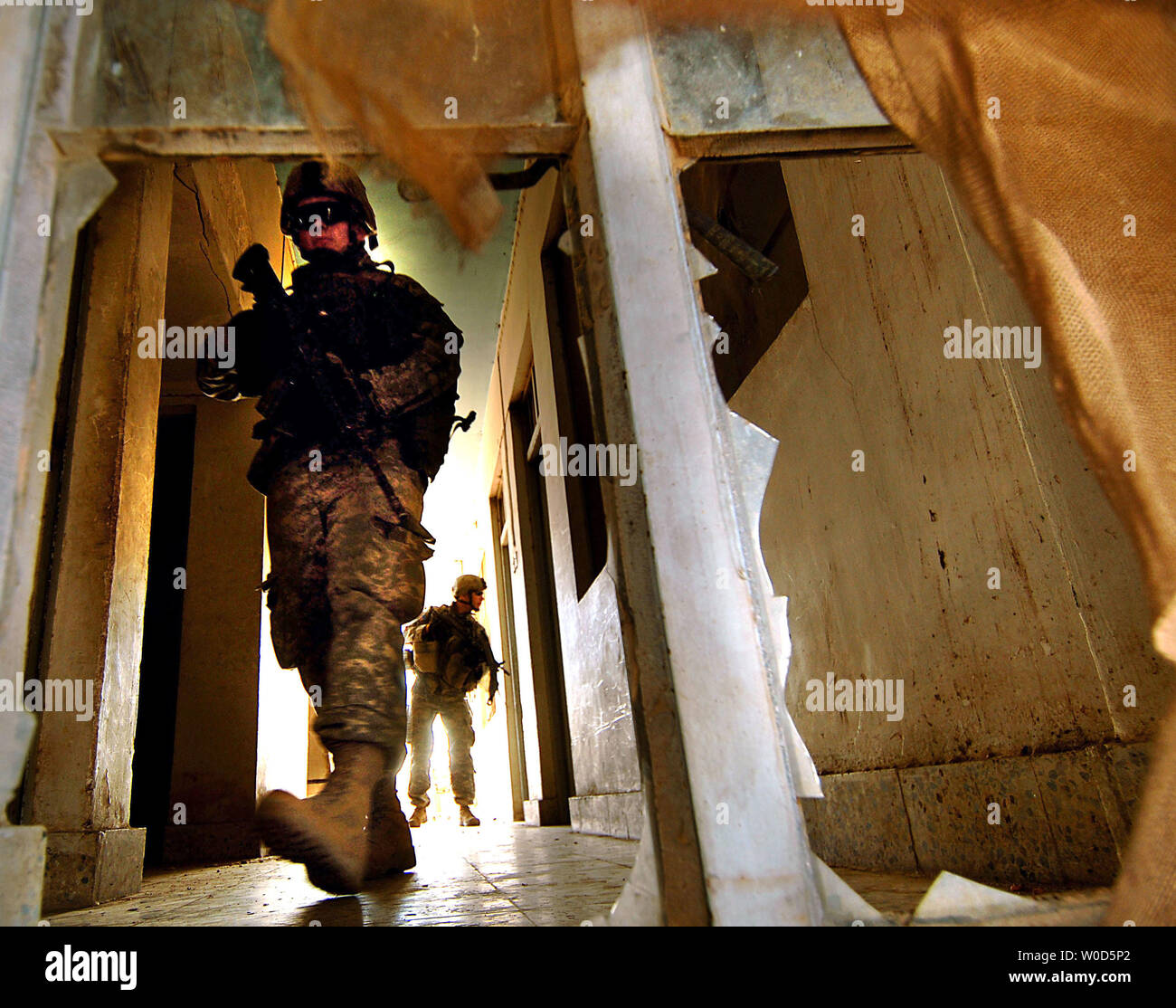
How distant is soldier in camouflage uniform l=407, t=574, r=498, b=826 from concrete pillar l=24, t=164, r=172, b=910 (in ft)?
11.6

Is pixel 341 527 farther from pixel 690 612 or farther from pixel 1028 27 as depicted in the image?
pixel 1028 27

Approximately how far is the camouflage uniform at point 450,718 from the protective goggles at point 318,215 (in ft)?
14.0

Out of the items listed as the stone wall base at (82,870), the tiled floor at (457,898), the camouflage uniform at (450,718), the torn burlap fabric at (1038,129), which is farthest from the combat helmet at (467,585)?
the torn burlap fabric at (1038,129)

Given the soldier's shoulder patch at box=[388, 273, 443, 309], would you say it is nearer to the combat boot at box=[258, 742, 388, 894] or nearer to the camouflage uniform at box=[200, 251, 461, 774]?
the camouflage uniform at box=[200, 251, 461, 774]

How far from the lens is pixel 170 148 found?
3.64 feet

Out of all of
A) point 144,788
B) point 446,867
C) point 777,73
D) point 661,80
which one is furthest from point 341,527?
point 144,788

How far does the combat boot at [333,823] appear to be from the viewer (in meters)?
1.40

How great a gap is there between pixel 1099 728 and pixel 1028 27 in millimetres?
1183

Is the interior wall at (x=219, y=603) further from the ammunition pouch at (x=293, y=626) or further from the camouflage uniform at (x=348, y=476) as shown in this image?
the ammunition pouch at (x=293, y=626)

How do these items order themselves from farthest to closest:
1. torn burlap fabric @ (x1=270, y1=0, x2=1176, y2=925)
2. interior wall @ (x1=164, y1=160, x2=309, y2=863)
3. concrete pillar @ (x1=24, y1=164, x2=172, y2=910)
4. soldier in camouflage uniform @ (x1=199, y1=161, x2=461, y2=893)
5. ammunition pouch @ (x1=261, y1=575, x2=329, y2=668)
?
interior wall @ (x1=164, y1=160, x2=309, y2=863)
concrete pillar @ (x1=24, y1=164, x2=172, y2=910)
ammunition pouch @ (x1=261, y1=575, x2=329, y2=668)
soldier in camouflage uniform @ (x1=199, y1=161, x2=461, y2=893)
torn burlap fabric @ (x1=270, y1=0, x2=1176, y2=925)

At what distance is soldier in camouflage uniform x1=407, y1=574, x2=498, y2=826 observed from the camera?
593 cm

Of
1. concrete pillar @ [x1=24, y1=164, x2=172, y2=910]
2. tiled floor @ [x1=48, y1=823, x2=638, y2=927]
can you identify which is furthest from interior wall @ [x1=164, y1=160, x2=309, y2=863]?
concrete pillar @ [x1=24, y1=164, x2=172, y2=910]

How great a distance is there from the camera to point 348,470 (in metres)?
2.03
